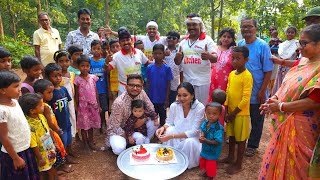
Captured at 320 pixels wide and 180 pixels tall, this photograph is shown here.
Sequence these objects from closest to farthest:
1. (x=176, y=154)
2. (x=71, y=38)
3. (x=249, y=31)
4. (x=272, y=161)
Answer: (x=272, y=161)
(x=176, y=154)
(x=249, y=31)
(x=71, y=38)

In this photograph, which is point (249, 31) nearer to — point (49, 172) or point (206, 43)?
point (206, 43)

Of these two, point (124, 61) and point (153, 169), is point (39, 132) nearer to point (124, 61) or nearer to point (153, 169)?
point (153, 169)

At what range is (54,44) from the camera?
4.92 meters

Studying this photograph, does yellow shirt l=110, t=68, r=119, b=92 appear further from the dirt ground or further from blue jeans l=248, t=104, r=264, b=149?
blue jeans l=248, t=104, r=264, b=149

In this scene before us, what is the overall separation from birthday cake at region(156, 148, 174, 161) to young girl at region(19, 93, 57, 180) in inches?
49.7

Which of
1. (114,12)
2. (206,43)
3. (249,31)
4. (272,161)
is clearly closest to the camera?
(272,161)

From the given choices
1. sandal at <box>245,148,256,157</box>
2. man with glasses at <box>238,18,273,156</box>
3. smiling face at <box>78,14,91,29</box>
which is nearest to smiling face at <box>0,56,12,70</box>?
smiling face at <box>78,14,91,29</box>

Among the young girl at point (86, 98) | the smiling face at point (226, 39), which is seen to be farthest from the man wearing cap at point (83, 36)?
the smiling face at point (226, 39)

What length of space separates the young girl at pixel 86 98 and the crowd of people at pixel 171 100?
17 millimetres

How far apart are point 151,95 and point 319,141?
299cm

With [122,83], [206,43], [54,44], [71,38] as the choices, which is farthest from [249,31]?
[54,44]

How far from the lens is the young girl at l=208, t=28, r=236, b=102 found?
3.98 meters

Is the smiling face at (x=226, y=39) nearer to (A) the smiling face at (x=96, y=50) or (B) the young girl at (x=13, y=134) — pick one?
(A) the smiling face at (x=96, y=50)

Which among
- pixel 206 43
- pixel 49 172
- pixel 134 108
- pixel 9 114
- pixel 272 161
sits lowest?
pixel 49 172
